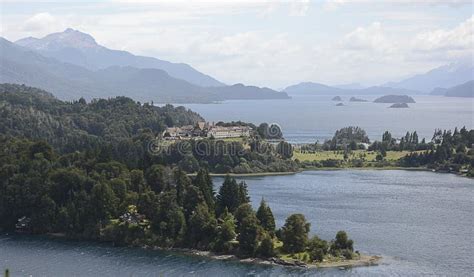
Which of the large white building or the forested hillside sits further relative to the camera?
the large white building

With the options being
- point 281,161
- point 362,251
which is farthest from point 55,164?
point 281,161

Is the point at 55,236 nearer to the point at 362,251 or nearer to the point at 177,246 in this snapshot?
the point at 177,246

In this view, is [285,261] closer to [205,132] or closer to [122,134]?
[205,132]

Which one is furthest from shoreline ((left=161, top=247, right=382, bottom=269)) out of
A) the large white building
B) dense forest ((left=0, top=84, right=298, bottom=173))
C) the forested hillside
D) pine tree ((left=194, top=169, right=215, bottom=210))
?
the large white building

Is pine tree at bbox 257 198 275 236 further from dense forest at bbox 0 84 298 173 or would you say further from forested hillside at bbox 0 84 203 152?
forested hillside at bbox 0 84 203 152

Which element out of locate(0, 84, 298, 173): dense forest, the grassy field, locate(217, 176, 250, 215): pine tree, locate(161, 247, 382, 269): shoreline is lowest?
locate(161, 247, 382, 269): shoreline

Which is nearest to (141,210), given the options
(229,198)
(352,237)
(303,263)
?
(229,198)
